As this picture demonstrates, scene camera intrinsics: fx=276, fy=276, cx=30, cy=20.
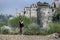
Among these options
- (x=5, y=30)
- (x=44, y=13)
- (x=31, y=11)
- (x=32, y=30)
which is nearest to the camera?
(x=32, y=30)

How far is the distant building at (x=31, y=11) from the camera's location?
1375 inches

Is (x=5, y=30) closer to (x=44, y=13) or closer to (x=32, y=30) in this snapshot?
(x=32, y=30)

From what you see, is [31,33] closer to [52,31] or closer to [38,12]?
[52,31]

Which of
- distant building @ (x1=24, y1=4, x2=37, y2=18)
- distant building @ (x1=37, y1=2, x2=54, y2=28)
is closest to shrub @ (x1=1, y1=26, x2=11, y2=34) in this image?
distant building @ (x1=37, y1=2, x2=54, y2=28)

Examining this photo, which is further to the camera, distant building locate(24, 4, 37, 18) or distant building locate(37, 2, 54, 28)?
distant building locate(24, 4, 37, 18)

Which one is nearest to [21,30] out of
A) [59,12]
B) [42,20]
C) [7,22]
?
[7,22]

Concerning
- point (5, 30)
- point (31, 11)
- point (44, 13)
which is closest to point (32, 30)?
point (5, 30)

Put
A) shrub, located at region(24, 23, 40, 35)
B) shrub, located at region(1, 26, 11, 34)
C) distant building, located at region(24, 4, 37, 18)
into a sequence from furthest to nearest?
distant building, located at region(24, 4, 37, 18)
shrub, located at region(1, 26, 11, 34)
shrub, located at region(24, 23, 40, 35)

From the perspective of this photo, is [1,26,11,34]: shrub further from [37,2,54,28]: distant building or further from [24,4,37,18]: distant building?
[24,4,37,18]: distant building

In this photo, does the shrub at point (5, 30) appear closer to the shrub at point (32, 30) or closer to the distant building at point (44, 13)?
the shrub at point (32, 30)

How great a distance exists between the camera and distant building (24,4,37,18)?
34928 mm

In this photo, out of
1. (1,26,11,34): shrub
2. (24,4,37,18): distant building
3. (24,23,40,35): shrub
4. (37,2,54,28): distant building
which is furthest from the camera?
(24,4,37,18): distant building

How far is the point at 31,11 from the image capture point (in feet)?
118

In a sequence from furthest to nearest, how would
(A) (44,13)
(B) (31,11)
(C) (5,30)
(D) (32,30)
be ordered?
1. (B) (31,11)
2. (A) (44,13)
3. (C) (5,30)
4. (D) (32,30)
